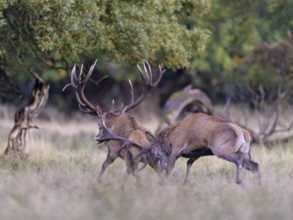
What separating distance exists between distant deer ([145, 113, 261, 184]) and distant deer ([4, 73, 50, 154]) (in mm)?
4809

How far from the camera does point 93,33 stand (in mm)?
14977

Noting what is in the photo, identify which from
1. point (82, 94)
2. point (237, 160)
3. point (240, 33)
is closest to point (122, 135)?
point (82, 94)

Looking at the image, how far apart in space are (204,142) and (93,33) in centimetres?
364

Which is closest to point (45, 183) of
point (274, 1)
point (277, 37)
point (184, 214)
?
point (184, 214)

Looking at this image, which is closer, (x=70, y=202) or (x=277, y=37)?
(x=70, y=202)

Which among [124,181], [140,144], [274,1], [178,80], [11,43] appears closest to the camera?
[124,181]

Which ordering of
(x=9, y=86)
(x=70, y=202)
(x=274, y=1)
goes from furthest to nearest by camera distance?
(x=274, y=1) < (x=9, y=86) < (x=70, y=202)

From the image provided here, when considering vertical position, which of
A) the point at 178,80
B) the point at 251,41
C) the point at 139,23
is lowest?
the point at 178,80

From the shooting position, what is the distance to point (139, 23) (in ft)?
50.3

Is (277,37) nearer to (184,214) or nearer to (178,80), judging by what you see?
(178,80)

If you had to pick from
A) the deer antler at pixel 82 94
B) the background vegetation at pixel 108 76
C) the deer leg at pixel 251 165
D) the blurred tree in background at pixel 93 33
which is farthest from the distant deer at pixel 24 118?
the deer leg at pixel 251 165

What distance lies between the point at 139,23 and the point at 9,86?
3481 millimetres

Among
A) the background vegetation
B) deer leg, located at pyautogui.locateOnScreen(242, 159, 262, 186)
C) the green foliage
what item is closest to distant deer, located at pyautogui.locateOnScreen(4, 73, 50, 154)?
the background vegetation

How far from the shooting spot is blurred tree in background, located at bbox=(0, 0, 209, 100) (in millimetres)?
14484
